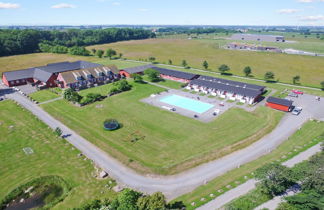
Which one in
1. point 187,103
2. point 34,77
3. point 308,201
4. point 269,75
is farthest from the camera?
point 34,77

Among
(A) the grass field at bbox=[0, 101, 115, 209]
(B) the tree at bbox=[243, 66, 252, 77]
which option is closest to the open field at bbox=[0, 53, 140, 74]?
(B) the tree at bbox=[243, 66, 252, 77]

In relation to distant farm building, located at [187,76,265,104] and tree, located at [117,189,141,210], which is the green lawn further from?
tree, located at [117,189,141,210]

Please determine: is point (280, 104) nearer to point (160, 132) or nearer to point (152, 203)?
point (160, 132)

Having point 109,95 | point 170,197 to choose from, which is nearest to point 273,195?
point 170,197

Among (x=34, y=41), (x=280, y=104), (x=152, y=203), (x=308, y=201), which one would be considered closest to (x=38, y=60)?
(x=34, y=41)

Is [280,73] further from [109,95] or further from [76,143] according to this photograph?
[76,143]

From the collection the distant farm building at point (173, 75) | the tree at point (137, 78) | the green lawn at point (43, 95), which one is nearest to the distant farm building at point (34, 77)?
the green lawn at point (43, 95)
